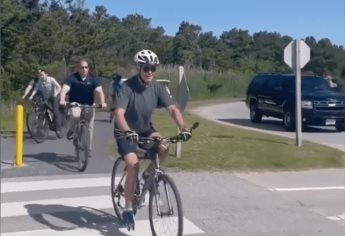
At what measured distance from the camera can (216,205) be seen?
30.5ft

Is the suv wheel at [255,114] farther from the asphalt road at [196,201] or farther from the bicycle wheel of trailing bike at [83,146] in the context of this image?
the bicycle wheel of trailing bike at [83,146]

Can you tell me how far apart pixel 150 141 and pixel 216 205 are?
2468 mm

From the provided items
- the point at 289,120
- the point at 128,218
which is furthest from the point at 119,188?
the point at 289,120

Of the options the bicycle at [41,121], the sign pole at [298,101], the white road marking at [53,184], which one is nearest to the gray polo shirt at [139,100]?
the white road marking at [53,184]

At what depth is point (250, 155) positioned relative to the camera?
13914 millimetres

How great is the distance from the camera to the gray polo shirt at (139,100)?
7.27 metres

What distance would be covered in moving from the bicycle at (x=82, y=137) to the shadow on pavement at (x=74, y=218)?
266 cm

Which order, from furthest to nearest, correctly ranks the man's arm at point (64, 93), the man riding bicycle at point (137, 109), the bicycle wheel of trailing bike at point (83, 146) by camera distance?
the man's arm at point (64, 93)
the bicycle wheel of trailing bike at point (83, 146)
the man riding bicycle at point (137, 109)

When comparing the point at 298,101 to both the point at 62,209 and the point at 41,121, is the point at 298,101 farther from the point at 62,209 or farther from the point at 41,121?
the point at 62,209

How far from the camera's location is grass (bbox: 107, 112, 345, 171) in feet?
41.9

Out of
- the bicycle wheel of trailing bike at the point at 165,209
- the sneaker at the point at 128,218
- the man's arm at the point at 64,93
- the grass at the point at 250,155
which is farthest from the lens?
the grass at the point at 250,155

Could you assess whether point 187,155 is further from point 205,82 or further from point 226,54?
point 226,54

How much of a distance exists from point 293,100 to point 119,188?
16623 millimetres

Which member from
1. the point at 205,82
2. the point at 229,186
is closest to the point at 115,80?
the point at 229,186
